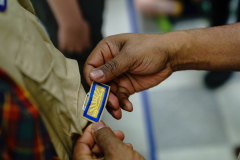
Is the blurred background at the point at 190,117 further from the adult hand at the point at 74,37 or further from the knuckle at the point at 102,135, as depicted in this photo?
the knuckle at the point at 102,135

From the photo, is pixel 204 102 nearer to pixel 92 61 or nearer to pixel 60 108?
pixel 92 61

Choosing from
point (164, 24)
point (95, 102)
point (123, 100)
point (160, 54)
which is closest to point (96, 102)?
point (95, 102)

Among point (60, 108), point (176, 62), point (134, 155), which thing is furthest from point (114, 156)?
point (176, 62)

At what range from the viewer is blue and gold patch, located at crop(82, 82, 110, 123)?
2.68ft

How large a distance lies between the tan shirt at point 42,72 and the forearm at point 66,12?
665mm

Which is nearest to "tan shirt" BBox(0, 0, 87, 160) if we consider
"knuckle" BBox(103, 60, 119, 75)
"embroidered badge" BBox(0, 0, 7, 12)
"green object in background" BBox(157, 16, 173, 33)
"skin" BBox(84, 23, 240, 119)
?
"embroidered badge" BBox(0, 0, 7, 12)

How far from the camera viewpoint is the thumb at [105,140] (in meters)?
0.75

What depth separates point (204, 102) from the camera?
163 cm

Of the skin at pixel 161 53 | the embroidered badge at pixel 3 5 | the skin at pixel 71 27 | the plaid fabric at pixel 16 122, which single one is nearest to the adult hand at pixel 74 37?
the skin at pixel 71 27

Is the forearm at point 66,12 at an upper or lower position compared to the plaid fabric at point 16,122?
upper

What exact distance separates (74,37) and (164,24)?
0.92m

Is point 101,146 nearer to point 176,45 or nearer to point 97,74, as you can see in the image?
point 97,74

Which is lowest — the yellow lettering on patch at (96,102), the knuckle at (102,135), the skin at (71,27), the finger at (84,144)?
the finger at (84,144)

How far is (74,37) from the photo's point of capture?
4.84ft
